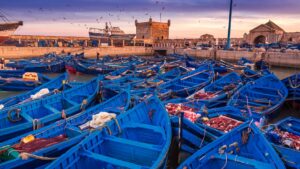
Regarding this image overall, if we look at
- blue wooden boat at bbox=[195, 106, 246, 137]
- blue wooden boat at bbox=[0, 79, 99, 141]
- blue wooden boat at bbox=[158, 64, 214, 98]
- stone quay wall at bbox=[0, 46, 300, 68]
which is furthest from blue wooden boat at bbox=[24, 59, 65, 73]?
blue wooden boat at bbox=[195, 106, 246, 137]

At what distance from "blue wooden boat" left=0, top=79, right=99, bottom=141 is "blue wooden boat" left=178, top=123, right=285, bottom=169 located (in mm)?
5884

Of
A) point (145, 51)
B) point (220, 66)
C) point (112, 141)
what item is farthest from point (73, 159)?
point (145, 51)

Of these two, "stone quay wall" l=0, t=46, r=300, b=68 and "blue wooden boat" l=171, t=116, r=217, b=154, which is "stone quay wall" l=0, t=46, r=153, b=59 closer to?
"stone quay wall" l=0, t=46, r=300, b=68

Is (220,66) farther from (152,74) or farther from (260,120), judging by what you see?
(260,120)

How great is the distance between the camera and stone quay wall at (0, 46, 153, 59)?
1787 inches

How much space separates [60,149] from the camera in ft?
23.2

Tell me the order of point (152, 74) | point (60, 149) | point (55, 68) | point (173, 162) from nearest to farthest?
point (60, 149)
point (173, 162)
point (152, 74)
point (55, 68)

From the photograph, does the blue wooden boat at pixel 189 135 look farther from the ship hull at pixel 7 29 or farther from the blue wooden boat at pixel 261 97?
the ship hull at pixel 7 29

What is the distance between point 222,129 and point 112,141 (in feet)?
13.9

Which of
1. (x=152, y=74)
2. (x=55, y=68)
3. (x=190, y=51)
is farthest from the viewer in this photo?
(x=190, y=51)

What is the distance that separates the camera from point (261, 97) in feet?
50.6

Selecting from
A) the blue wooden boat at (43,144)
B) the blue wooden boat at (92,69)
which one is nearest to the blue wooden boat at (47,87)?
the blue wooden boat at (43,144)

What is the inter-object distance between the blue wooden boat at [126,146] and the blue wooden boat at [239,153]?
100cm

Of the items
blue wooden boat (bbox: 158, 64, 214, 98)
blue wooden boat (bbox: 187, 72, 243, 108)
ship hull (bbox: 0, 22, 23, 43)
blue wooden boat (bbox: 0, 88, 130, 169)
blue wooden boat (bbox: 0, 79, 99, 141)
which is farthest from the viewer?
ship hull (bbox: 0, 22, 23, 43)
